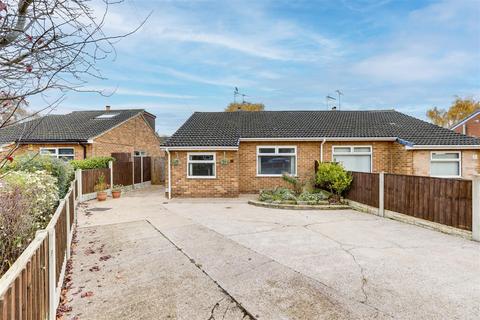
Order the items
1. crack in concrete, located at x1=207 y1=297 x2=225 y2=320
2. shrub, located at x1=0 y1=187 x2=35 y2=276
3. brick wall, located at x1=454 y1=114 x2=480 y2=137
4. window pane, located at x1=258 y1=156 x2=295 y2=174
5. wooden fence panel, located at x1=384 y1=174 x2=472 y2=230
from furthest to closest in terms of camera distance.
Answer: brick wall, located at x1=454 y1=114 x2=480 y2=137
window pane, located at x1=258 y1=156 x2=295 y2=174
wooden fence panel, located at x1=384 y1=174 x2=472 y2=230
shrub, located at x1=0 y1=187 x2=35 y2=276
crack in concrete, located at x1=207 y1=297 x2=225 y2=320

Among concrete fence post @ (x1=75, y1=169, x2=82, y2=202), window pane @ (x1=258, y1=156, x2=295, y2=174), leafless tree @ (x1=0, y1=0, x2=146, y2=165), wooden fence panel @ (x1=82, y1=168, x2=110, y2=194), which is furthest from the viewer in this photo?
window pane @ (x1=258, y1=156, x2=295, y2=174)

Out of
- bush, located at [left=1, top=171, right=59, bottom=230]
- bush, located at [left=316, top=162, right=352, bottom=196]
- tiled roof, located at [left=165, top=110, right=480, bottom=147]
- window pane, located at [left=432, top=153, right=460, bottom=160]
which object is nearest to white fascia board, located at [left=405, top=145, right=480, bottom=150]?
tiled roof, located at [left=165, top=110, right=480, bottom=147]

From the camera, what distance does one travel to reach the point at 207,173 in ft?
45.7

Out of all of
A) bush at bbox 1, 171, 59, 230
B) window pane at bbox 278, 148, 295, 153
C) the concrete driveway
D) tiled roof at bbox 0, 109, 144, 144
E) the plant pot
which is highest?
tiled roof at bbox 0, 109, 144, 144

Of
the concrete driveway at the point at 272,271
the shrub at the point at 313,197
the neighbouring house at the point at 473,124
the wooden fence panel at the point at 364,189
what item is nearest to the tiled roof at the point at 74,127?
the concrete driveway at the point at 272,271

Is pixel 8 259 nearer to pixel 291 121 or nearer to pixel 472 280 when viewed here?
pixel 472 280

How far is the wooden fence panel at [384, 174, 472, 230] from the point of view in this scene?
697cm

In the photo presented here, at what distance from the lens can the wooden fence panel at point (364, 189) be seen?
400 inches

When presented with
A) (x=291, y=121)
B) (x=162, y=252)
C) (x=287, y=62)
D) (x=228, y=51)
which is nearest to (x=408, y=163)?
(x=291, y=121)

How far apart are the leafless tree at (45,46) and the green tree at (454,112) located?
171 ft

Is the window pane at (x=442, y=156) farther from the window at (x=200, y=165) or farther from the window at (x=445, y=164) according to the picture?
the window at (x=200, y=165)

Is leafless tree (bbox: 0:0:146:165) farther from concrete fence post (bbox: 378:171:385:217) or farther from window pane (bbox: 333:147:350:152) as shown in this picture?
window pane (bbox: 333:147:350:152)

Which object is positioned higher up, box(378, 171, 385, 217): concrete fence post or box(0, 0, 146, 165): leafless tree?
box(0, 0, 146, 165): leafless tree

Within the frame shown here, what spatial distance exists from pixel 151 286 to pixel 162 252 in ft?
5.17
